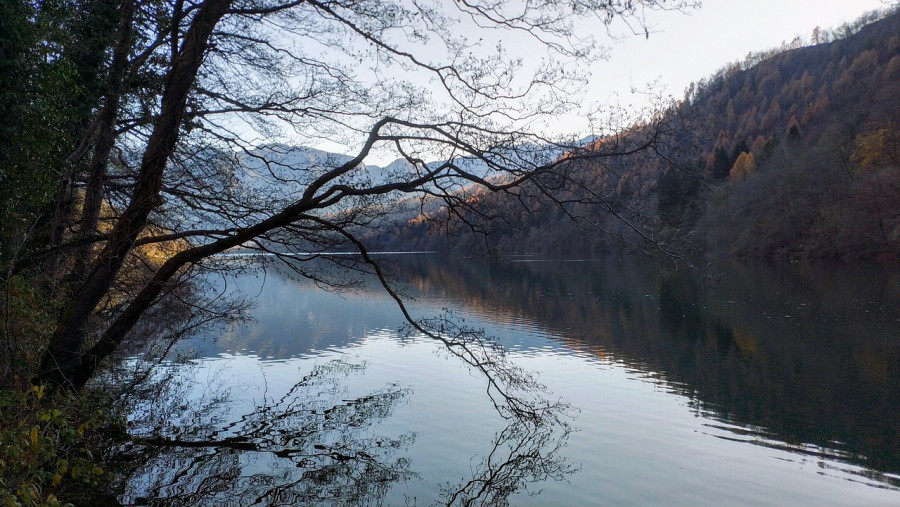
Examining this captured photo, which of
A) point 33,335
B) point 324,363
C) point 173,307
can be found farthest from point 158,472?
point 324,363

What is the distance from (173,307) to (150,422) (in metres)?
4.09

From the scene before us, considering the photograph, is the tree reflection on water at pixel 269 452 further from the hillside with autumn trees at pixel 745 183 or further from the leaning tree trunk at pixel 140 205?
the hillside with autumn trees at pixel 745 183

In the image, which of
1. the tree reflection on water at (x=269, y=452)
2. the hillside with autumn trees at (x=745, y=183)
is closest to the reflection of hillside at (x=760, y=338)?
the hillside with autumn trees at (x=745, y=183)

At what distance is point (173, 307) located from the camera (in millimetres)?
13391

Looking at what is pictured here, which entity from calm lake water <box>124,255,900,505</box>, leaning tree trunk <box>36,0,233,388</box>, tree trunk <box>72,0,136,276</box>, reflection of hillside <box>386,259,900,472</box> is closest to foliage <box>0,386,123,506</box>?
leaning tree trunk <box>36,0,233,388</box>

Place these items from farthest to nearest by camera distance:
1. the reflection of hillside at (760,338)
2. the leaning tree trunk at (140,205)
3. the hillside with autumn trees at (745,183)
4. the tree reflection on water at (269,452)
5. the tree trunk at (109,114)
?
the reflection of hillside at (760,338), the tree trunk at (109,114), the tree reflection on water at (269,452), the leaning tree trunk at (140,205), the hillside with autumn trees at (745,183)

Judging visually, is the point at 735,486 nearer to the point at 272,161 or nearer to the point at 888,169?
the point at 272,161

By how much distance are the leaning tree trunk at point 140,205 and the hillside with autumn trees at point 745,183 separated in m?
2.70

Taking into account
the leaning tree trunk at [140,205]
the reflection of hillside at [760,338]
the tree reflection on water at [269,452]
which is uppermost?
the leaning tree trunk at [140,205]

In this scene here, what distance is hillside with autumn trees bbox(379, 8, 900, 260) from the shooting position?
19.9 ft

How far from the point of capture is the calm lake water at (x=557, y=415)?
747cm

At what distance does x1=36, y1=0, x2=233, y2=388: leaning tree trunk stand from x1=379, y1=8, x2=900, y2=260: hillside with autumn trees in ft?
8.86

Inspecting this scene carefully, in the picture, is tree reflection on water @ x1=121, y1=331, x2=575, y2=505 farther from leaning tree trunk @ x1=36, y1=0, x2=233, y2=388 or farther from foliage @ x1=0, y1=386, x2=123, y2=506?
leaning tree trunk @ x1=36, y1=0, x2=233, y2=388

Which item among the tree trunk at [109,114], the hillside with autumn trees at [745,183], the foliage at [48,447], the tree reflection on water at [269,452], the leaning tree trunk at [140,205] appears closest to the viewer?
the foliage at [48,447]
